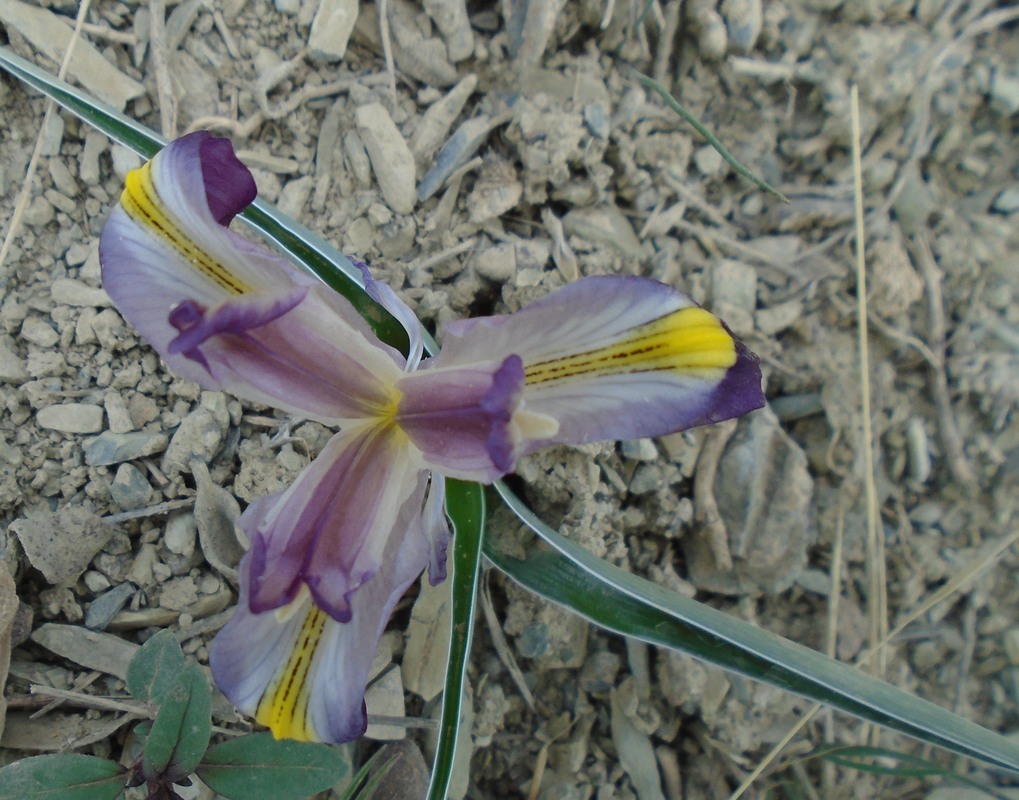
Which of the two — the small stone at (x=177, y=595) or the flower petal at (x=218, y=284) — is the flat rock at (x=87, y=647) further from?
the flower petal at (x=218, y=284)

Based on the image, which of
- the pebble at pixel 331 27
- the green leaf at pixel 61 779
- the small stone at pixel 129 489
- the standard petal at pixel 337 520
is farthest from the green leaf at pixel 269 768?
the pebble at pixel 331 27

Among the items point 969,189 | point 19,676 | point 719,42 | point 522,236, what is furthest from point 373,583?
point 969,189

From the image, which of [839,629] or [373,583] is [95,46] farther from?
[839,629]

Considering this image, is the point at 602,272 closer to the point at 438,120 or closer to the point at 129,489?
the point at 438,120

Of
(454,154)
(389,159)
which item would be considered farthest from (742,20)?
(389,159)

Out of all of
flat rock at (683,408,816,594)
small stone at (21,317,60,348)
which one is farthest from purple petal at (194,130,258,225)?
flat rock at (683,408,816,594)
